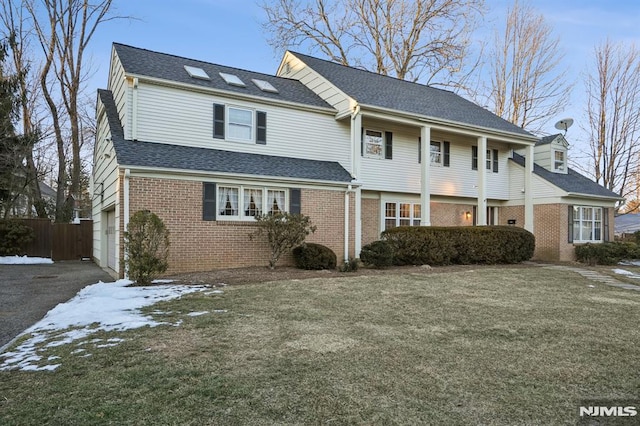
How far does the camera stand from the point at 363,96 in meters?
14.3

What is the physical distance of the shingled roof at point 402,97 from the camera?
48.3 feet

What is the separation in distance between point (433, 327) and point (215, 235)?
707cm

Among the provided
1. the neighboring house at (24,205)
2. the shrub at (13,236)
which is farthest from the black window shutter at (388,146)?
the neighboring house at (24,205)

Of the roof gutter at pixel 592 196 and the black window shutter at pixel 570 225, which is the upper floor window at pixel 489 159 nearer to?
the roof gutter at pixel 592 196

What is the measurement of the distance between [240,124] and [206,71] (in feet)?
8.34

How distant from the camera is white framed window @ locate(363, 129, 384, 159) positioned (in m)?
15.0

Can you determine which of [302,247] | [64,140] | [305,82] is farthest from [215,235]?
[64,140]

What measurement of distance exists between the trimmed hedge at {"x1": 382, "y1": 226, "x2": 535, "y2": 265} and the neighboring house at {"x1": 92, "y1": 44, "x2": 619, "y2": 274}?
1502 millimetres

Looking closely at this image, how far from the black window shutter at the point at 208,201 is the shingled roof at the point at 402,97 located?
583 centimetres

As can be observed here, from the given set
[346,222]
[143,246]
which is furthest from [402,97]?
[143,246]

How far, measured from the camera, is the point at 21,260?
1441cm

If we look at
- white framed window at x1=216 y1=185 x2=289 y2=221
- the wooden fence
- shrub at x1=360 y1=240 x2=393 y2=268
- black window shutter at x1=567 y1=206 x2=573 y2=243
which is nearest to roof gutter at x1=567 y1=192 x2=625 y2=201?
black window shutter at x1=567 y1=206 x2=573 y2=243

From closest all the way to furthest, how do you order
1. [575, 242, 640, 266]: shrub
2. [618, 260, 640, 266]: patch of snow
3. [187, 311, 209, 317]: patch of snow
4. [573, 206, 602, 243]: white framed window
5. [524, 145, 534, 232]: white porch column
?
[187, 311, 209, 317]: patch of snow → [575, 242, 640, 266]: shrub → [618, 260, 640, 266]: patch of snow → [573, 206, 602, 243]: white framed window → [524, 145, 534, 232]: white porch column

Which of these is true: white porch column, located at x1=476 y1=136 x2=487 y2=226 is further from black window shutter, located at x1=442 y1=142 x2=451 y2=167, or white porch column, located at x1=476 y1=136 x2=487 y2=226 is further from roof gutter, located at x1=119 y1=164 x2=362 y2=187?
roof gutter, located at x1=119 y1=164 x2=362 y2=187
